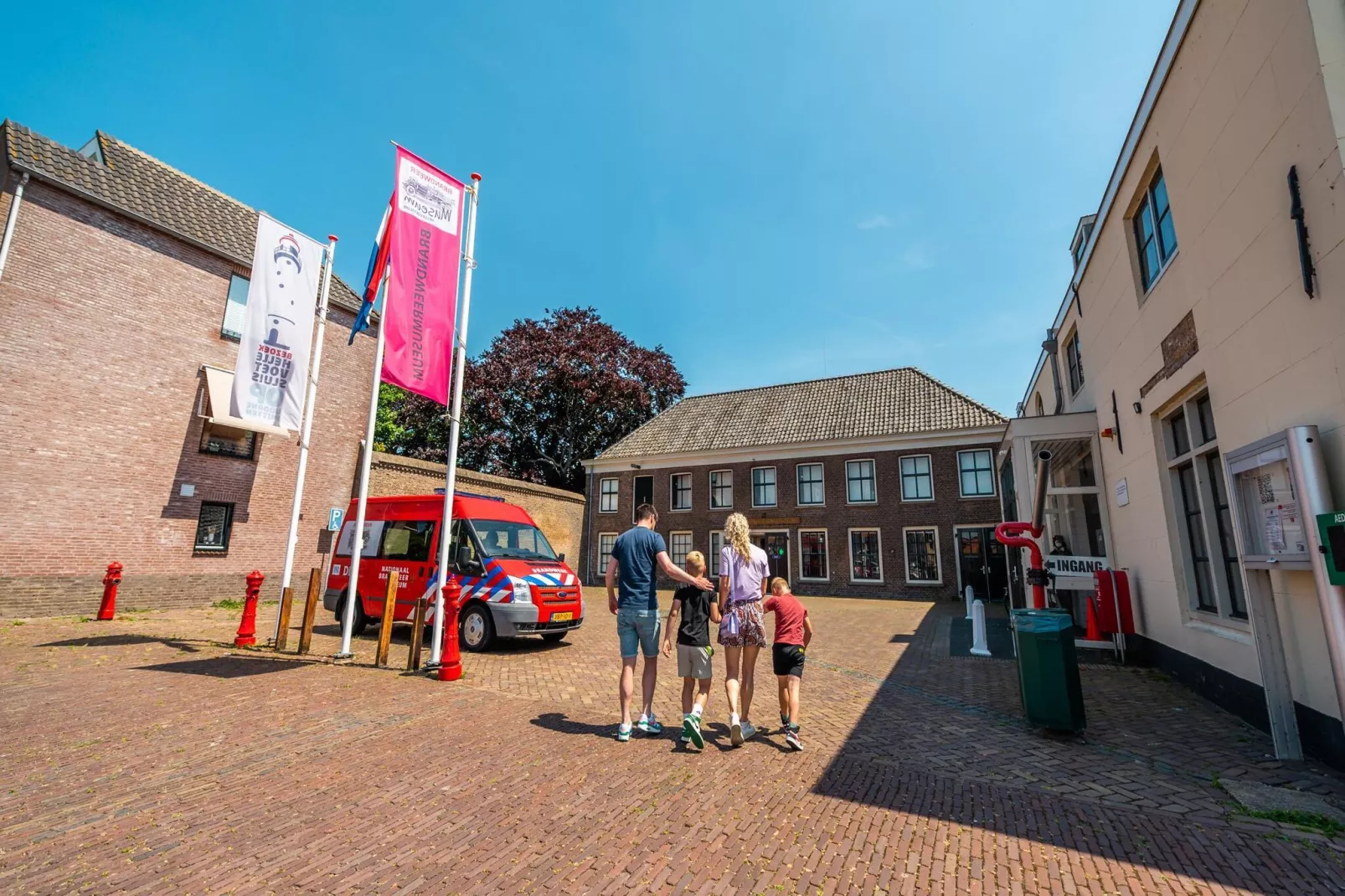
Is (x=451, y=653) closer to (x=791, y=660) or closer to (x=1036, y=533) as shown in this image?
(x=791, y=660)

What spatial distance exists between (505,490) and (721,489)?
30.5ft

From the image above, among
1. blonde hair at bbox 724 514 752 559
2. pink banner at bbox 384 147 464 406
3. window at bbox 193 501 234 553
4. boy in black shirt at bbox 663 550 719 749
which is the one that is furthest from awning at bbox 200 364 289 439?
blonde hair at bbox 724 514 752 559

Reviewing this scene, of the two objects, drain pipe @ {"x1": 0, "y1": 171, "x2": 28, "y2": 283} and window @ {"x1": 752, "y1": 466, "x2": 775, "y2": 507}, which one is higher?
drain pipe @ {"x1": 0, "y1": 171, "x2": 28, "y2": 283}

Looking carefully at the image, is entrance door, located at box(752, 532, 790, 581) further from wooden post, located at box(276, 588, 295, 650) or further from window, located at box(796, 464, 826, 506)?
wooden post, located at box(276, 588, 295, 650)

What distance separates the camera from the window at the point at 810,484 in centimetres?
2400

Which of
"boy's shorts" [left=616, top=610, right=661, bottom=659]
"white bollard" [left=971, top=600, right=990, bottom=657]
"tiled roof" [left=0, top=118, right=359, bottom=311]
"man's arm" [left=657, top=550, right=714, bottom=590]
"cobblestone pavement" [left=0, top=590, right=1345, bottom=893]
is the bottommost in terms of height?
"cobblestone pavement" [left=0, top=590, right=1345, bottom=893]

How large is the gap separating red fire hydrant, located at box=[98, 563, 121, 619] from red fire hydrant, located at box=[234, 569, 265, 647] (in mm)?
4976

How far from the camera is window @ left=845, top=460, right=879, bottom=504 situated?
22953 millimetres

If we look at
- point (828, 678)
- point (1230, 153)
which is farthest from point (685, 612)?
point (1230, 153)

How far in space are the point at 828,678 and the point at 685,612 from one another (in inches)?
138

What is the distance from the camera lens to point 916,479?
72.9 ft

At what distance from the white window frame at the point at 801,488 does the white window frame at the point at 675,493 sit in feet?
15.8

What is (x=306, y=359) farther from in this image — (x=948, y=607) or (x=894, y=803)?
(x=948, y=607)

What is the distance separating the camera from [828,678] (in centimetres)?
754
